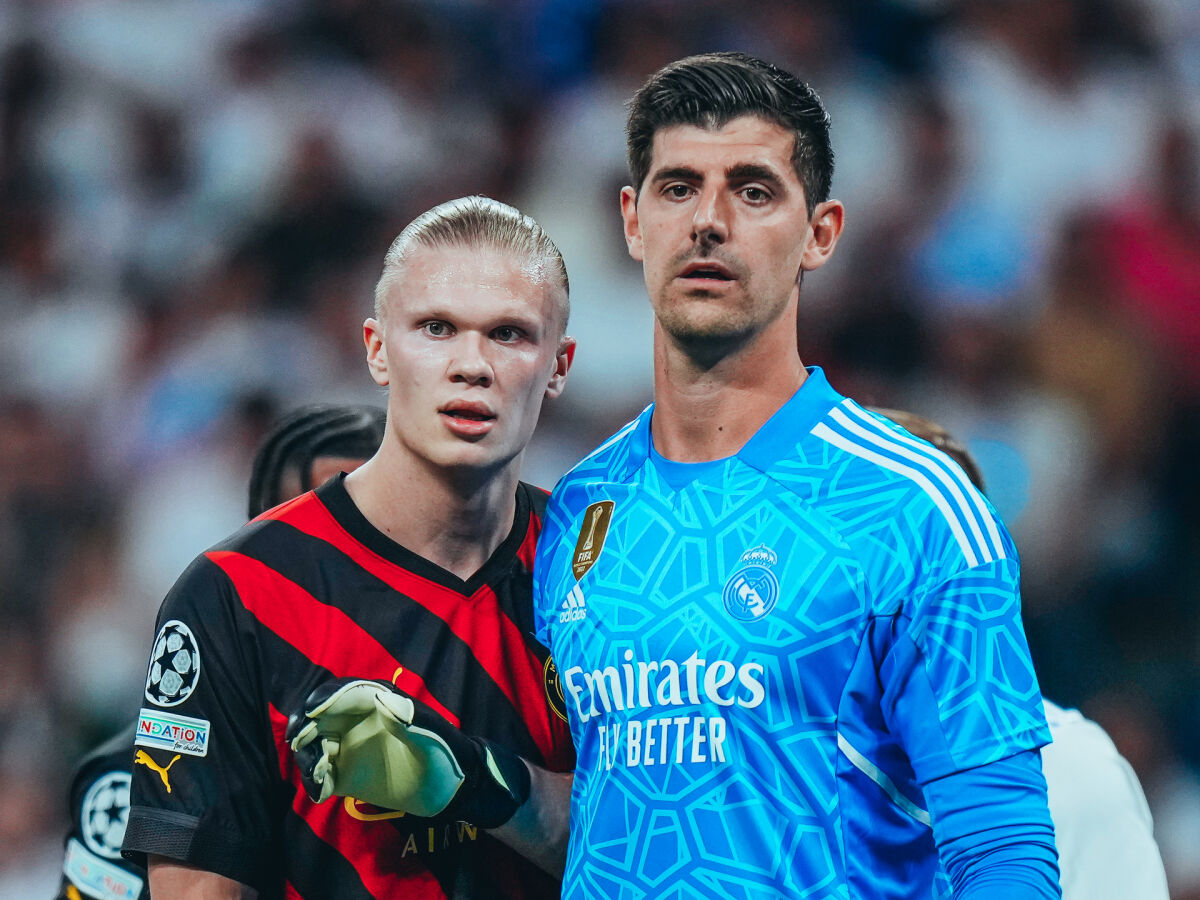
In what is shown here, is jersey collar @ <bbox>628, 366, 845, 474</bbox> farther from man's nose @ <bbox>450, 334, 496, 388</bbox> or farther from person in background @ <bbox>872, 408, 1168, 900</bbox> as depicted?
person in background @ <bbox>872, 408, 1168, 900</bbox>

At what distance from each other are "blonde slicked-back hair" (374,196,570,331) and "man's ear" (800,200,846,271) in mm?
586

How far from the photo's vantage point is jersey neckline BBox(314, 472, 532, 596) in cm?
309

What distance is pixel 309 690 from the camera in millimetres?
2896

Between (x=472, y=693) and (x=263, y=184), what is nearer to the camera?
(x=472, y=693)

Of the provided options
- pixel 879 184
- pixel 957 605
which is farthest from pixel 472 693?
pixel 879 184

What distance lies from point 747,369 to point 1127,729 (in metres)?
3.73

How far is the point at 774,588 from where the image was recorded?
2627mm

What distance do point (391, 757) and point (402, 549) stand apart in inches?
21.7

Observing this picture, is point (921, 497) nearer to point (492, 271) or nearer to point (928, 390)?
point (492, 271)

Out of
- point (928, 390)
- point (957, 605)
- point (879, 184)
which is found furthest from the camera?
point (879, 184)

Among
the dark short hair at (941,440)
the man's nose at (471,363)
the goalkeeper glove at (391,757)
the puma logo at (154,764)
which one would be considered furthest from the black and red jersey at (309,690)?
the dark short hair at (941,440)

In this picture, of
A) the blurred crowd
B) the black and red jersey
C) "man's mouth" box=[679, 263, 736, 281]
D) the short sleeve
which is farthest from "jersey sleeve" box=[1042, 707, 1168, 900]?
the blurred crowd

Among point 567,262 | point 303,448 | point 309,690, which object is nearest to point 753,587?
point 309,690

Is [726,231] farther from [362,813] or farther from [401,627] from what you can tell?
[362,813]
